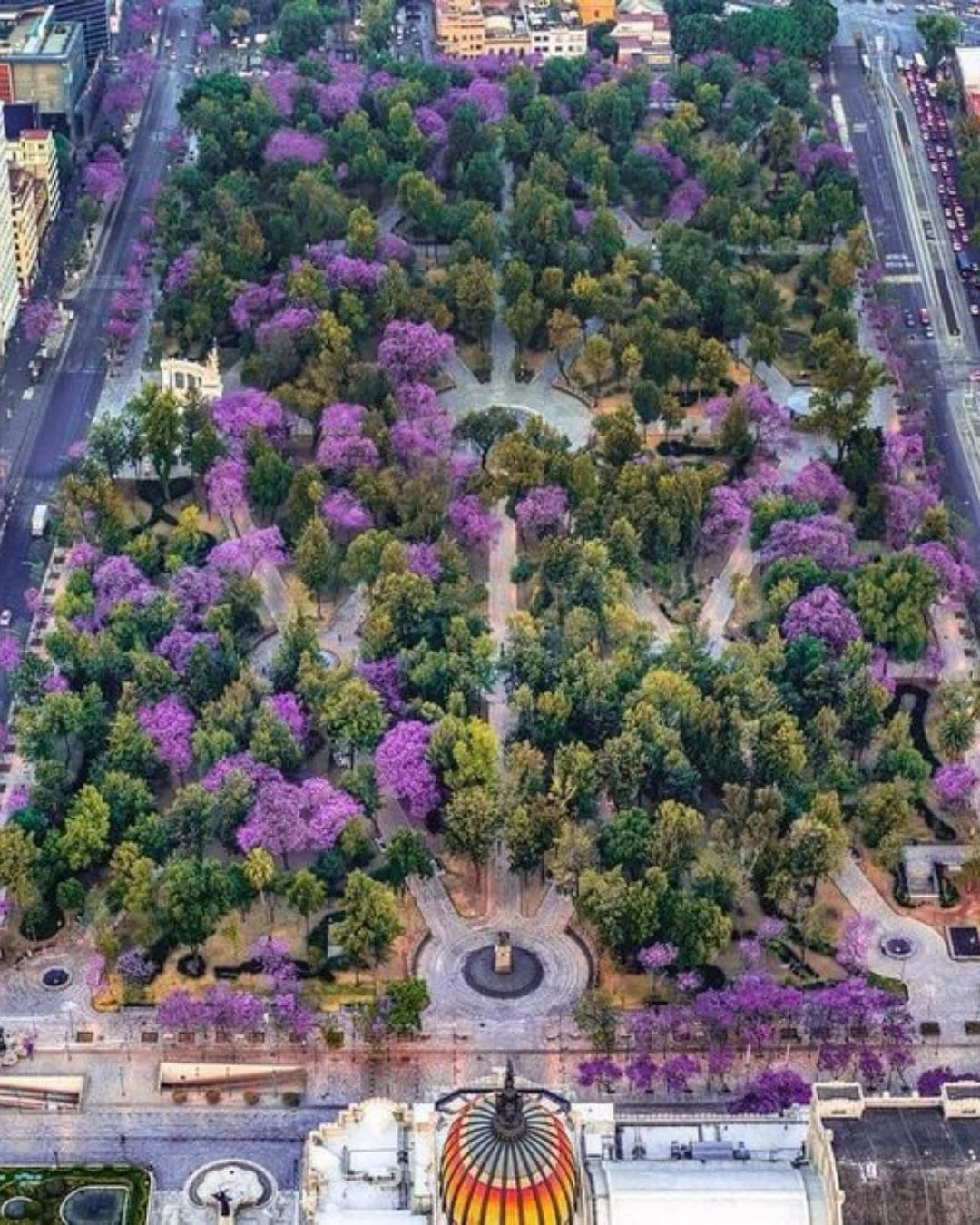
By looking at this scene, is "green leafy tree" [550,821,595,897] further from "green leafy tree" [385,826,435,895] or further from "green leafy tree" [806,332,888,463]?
"green leafy tree" [806,332,888,463]

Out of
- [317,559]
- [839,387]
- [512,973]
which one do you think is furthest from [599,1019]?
[839,387]

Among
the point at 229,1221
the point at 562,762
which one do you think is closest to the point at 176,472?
the point at 562,762

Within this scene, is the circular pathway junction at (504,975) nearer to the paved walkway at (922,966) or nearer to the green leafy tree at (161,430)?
the paved walkway at (922,966)

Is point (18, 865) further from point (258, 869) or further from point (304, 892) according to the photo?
point (304, 892)

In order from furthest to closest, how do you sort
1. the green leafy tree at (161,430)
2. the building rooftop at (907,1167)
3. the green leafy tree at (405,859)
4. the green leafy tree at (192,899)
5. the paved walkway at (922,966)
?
the green leafy tree at (161,430)
the green leafy tree at (405,859)
the paved walkway at (922,966)
the green leafy tree at (192,899)
the building rooftop at (907,1167)

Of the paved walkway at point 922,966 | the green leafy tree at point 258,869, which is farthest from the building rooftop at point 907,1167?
the green leafy tree at point 258,869
